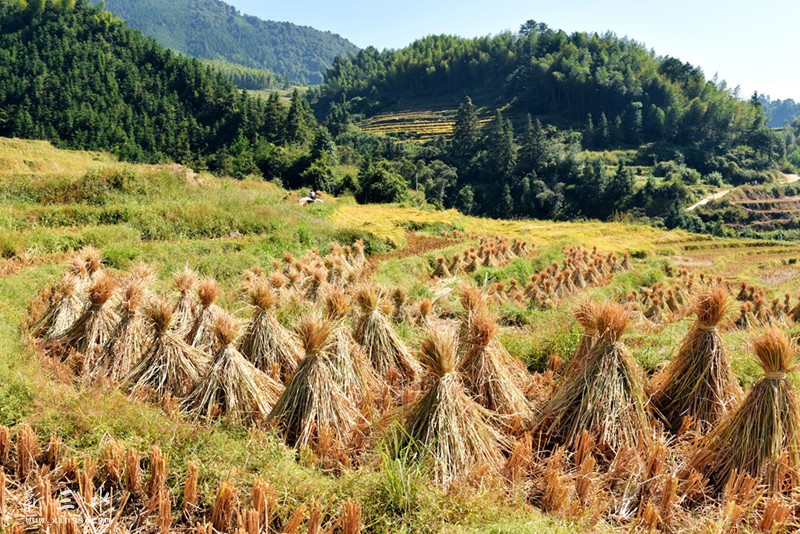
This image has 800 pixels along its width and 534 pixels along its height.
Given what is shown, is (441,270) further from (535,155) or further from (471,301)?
(535,155)

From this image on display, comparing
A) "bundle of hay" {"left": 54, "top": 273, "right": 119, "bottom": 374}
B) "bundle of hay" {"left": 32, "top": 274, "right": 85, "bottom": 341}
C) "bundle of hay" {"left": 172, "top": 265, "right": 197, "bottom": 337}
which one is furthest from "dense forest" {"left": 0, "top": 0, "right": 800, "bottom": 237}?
"bundle of hay" {"left": 54, "top": 273, "right": 119, "bottom": 374}

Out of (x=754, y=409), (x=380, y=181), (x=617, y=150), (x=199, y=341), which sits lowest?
(x=199, y=341)

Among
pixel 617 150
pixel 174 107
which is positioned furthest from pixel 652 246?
pixel 174 107

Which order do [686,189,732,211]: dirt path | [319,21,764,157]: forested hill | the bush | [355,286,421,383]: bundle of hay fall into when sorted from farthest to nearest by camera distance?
[319,21,764,157]: forested hill
[686,189,732,211]: dirt path
the bush
[355,286,421,383]: bundle of hay

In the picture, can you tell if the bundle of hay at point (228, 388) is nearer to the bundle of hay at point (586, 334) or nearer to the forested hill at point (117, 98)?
the bundle of hay at point (586, 334)

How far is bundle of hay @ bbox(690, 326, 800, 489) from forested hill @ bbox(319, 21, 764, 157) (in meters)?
67.5

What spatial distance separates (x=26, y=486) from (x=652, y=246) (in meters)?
30.9

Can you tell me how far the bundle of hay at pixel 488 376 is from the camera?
4141mm

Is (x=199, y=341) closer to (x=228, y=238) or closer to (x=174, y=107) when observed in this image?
(x=228, y=238)

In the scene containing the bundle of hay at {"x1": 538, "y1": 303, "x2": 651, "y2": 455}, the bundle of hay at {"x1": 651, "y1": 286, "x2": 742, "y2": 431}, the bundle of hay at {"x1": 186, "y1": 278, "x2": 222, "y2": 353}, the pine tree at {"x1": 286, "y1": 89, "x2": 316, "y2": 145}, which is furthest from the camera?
the pine tree at {"x1": 286, "y1": 89, "x2": 316, "y2": 145}

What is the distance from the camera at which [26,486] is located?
3.31 metres

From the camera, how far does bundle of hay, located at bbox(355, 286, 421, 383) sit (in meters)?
5.22

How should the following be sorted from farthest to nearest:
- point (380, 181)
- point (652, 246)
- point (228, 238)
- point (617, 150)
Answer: point (617, 150) → point (380, 181) → point (652, 246) → point (228, 238)

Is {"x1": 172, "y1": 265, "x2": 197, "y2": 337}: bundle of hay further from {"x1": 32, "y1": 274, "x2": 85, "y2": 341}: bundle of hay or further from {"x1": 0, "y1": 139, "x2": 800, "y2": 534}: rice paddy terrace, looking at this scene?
{"x1": 32, "y1": 274, "x2": 85, "y2": 341}: bundle of hay
